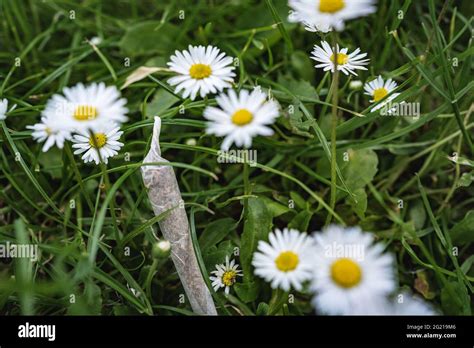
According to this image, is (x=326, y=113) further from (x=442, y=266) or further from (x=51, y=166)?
(x=51, y=166)

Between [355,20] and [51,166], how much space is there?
0.65m

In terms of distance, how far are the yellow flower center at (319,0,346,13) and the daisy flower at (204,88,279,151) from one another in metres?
0.13

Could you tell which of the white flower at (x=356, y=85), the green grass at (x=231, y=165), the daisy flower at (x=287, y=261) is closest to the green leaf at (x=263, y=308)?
the green grass at (x=231, y=165)

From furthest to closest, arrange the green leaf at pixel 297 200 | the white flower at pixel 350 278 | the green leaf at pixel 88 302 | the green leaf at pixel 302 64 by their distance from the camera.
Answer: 1. the green leaf at pixel 302 64
2. the green leaf at pixel 297 200
3. the green leaf at pixel 88 302
4. the white flower at pixel 350 278

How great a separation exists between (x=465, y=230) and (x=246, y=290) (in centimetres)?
37

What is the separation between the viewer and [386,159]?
1072 mm

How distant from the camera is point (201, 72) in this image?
31.7 inches

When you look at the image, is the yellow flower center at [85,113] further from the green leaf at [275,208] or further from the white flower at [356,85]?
the white flower at [356,85]

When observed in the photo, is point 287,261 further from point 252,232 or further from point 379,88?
point 379,88

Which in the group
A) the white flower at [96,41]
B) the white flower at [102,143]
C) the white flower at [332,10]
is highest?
the white flower at [96,41]

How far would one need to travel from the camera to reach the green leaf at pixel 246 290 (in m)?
0.84
